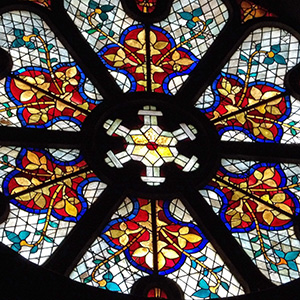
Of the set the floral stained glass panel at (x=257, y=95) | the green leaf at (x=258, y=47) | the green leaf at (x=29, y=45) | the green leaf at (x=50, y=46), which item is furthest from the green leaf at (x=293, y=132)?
the green leaf at (x=29, y=45)

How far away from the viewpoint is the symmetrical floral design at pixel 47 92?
36.5ft

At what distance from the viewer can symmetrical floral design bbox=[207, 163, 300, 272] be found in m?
10.5

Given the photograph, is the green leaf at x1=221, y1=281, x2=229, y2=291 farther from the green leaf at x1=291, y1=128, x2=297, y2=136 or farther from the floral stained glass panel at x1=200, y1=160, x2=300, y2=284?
the green leaf at x1=291, y1=128, x2=297, y2=136

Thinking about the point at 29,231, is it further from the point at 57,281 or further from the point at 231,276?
the point at 231,276

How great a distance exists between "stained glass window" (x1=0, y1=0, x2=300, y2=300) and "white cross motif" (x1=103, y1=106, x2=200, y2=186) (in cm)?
2

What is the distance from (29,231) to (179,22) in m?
4.44

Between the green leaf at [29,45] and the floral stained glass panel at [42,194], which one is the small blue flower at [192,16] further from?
the floral stained glass panel at [42,194]

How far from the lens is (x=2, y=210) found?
9914 mm

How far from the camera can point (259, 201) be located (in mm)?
10773

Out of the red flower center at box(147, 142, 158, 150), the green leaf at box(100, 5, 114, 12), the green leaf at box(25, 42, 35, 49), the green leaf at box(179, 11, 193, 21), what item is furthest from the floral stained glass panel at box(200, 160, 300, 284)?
the green leaf at box(25, 42, 35, 49)

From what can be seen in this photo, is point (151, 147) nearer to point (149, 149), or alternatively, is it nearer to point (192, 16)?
point (149, 149)

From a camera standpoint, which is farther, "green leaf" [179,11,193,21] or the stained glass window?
"green leaf" [179,11,193,21]

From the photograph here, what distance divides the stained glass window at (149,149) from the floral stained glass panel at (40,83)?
2 cm

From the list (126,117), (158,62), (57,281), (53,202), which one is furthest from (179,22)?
(57,281)
